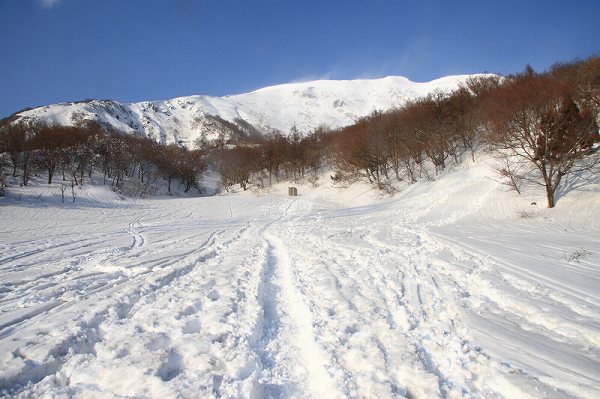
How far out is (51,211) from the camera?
67.8ft

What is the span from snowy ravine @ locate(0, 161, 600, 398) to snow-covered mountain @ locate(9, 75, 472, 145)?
123502 mm

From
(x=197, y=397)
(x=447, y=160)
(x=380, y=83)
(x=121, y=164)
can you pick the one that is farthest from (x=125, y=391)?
(x=380, y=83)

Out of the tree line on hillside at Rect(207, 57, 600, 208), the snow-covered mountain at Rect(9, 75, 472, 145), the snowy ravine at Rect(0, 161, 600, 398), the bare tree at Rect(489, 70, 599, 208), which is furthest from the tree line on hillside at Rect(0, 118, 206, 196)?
the snow-covered mountain at Rect(9, 75, 472, 145)

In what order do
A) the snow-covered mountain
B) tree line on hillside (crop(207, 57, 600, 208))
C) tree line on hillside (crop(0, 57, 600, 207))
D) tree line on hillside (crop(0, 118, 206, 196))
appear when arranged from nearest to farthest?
1. tree line on hillside (crop(207, 57, 600, 208))
2. tree line on hillside (crop(0, 57, 600, 207))
3. tree line on hillside (crop(0, 118, 206, 196))
4. the snow-covered mountain

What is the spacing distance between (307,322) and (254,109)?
173393 mm

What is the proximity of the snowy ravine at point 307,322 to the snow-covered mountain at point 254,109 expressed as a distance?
12350 cm

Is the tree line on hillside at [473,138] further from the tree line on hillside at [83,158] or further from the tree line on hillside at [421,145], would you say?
the tree line on hillside at [83,158]

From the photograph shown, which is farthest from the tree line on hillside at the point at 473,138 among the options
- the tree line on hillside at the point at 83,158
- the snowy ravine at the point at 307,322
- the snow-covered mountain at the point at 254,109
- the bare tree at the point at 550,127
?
the snow-covered mountain at the point at 254,109

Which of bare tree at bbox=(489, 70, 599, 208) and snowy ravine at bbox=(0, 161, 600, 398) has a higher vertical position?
bare tree at bbox=(489, 70, 599, 208)

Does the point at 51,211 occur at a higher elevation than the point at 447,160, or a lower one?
lower

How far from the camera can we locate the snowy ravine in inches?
105

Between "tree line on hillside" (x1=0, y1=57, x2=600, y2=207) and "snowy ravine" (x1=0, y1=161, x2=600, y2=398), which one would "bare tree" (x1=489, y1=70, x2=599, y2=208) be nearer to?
"tree line on hillside" (x1=0, y1=57, x2=600, y2=207)

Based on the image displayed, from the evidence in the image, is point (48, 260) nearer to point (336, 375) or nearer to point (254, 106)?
point (336, 375)

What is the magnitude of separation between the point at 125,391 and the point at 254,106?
7085 inches
